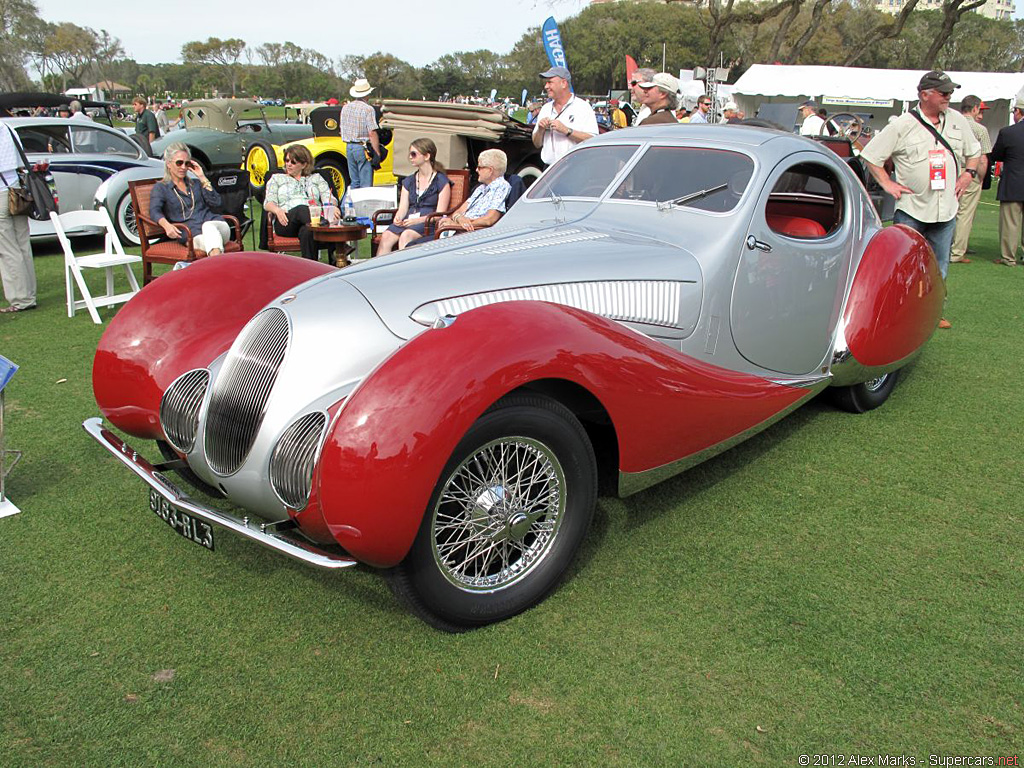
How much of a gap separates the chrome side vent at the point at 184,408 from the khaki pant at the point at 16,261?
16.5 feet

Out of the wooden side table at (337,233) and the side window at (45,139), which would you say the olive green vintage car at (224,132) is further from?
the wooden side table at (337,233)

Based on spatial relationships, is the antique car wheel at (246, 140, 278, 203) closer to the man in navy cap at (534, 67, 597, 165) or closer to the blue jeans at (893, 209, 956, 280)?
the man in navy cap at (534, 67, 597, 165)

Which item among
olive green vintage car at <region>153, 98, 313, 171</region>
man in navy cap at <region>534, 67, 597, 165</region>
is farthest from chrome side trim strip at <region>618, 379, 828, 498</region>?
olive green vintage car at <region>153, 98, 313, 171</region>

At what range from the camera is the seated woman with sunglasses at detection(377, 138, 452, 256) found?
7.11 metres

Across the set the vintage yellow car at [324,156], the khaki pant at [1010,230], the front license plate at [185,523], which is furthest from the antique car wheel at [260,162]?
the front license plate at [185,523]

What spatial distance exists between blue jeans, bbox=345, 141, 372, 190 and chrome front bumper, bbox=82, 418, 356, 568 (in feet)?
31.4

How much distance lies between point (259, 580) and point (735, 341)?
8.09ft

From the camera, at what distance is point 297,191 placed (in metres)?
7.53

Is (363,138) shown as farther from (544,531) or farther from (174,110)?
(174,110)

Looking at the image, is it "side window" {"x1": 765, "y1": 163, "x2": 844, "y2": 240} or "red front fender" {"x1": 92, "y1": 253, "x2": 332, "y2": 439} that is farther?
"side window" {"x1": 765, "y1": 163, "x2": 844, "y2": 240}

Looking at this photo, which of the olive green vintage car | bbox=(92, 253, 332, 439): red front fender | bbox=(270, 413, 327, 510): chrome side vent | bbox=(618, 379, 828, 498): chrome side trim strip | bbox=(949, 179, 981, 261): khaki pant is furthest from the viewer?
the olive green vintage car

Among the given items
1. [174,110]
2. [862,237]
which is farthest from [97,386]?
[174,110]

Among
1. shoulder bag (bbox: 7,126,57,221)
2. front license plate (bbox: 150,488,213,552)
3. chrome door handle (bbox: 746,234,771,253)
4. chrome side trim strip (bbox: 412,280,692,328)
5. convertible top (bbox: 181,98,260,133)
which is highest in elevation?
convertible top (bbox: 181,98,260,133)

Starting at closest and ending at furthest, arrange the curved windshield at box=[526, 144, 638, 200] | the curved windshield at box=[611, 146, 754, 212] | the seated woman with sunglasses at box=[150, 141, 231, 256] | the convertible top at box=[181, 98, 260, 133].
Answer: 1. the curved windshield at box=[611, 146, 754, 212]
2. the curved windshield at box=[526, 144, 638, 200]
3. the seated woman with sunglasses at box=[150, 141, 231, 256]
4. the convertible top at box=[181, 98, 260, 133]
